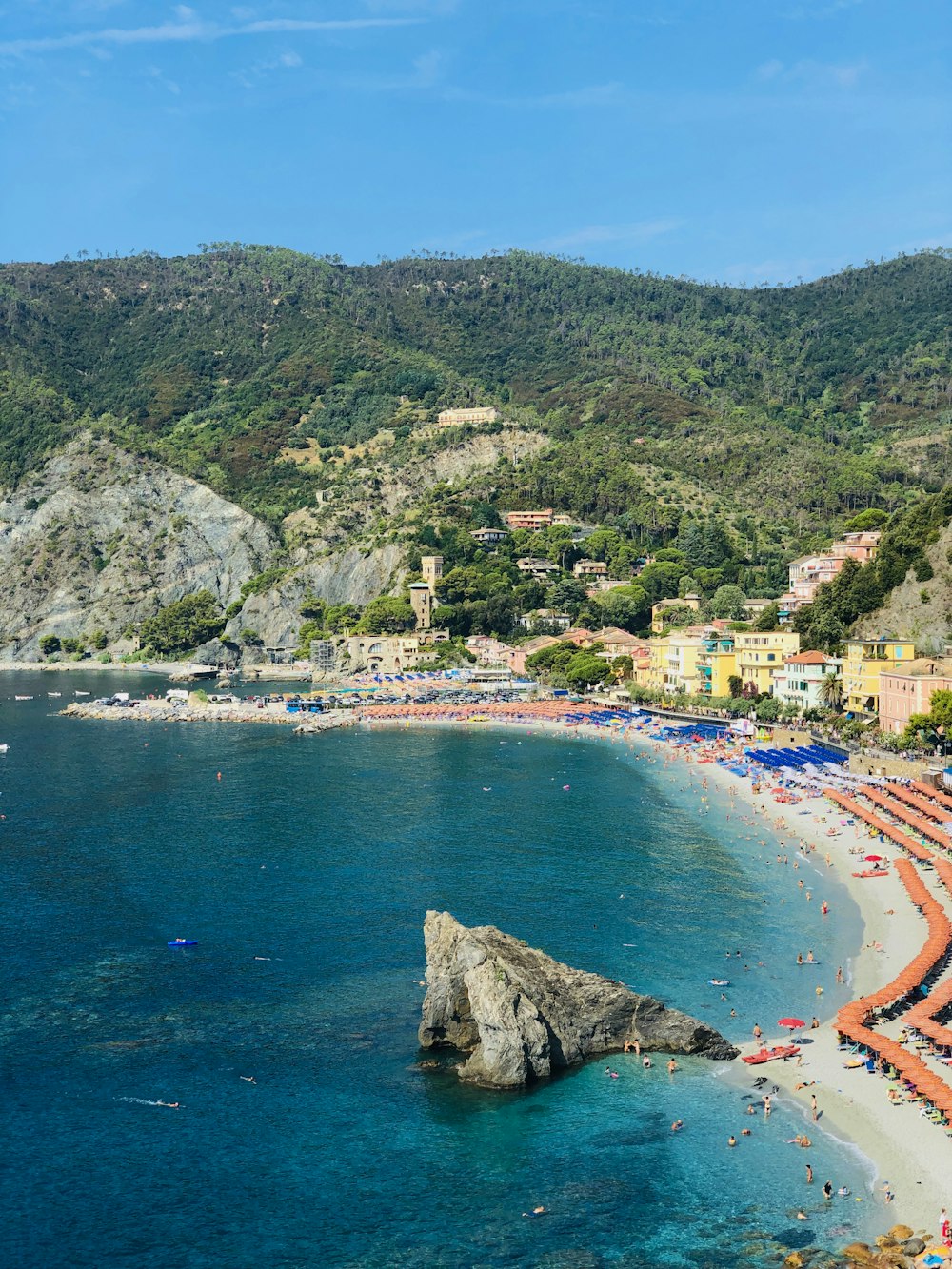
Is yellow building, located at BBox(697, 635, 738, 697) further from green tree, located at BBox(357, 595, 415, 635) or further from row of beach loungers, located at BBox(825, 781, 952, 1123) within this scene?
green tree, located at BBox(357, 595, 415, 635)

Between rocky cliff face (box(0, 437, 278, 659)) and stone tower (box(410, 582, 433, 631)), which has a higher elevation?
rocky cliff face (box(0, 437, 278, 659))

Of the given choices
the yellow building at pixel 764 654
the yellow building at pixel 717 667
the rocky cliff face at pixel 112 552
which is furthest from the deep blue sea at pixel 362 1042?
the rocky cliff face at pixel 112 552

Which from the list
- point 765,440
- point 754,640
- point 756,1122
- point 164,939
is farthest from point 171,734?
point 765,440

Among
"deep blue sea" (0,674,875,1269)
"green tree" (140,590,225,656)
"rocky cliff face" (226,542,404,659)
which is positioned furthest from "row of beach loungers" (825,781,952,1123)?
"green tree" (140,590,225,656)

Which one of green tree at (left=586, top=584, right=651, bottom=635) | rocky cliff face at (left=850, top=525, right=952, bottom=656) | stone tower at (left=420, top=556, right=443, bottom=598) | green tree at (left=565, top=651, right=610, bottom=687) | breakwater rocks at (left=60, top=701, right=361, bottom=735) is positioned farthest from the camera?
stone tower at (left=420, top=556, right=443, bottom=598)

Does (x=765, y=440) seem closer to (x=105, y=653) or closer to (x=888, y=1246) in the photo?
(x=105, y=653)

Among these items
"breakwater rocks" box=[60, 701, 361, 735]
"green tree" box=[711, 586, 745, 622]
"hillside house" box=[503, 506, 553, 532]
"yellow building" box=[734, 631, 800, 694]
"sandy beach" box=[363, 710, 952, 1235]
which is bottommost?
"sandy beach" box=[363, 710, 952, 1235]

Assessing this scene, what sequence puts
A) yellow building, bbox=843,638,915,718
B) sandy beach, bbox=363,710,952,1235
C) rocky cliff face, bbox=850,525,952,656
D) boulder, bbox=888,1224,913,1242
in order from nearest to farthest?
boulder, bbox=888,1224,913,1242, sandy beach, bbox=363,710,952,1235, yellow building, bbox=843,638,915,718, rocky cliff face, bbox=850,525,952,656

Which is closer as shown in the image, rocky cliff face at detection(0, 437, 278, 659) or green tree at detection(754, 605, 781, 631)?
green tree at detection(754, 605, 781, 631)
